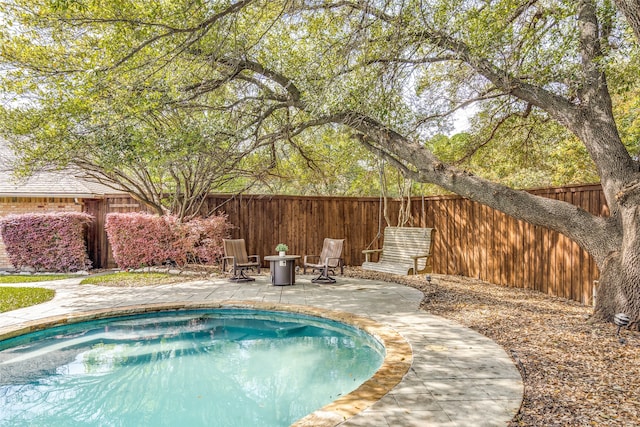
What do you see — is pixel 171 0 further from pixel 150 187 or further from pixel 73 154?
pixel 150 187

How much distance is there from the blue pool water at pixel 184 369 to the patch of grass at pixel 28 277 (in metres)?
4.30

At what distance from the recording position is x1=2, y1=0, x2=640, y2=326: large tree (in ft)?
14.8

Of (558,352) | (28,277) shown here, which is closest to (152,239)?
(28,277)

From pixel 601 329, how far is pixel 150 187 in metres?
8.99

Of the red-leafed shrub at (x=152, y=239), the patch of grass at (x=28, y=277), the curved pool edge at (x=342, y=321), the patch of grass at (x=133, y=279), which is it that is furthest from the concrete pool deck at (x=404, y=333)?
the red-leafed shrub at (x=152, y=239)

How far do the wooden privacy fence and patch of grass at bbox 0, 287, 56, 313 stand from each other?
3.21m

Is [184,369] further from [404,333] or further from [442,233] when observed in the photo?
[442,233]

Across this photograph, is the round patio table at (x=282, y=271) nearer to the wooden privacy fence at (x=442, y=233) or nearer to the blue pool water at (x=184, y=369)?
the blue pool water at (x=184, y=369)

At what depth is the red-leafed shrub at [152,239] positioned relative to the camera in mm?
8695

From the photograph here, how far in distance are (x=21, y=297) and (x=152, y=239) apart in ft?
8.87

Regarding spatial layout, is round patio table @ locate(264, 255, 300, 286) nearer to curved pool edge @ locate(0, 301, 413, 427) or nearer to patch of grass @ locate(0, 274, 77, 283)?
Answer: curved pool edge @ locate(0, 301, 413, 427)

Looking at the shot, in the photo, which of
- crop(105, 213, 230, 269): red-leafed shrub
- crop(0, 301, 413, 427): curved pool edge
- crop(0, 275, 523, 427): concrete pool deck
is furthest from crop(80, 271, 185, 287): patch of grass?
crop(0, 301, 413, 427): curved pool edge

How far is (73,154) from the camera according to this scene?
638cm

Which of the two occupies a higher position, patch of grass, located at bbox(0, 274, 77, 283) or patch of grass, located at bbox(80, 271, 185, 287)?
Answer: patch of grass, located at bbox(80, 271, 185, 287)
